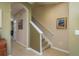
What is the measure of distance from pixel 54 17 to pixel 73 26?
0.32 metres

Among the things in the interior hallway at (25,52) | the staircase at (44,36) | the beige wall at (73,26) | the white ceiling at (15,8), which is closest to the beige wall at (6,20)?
the white ceiling at (15,8)

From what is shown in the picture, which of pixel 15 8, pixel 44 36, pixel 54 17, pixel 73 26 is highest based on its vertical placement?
pixel 15 8

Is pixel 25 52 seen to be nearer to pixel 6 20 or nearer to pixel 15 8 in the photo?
pixel 6 20

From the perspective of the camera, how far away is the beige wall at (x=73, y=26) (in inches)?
130

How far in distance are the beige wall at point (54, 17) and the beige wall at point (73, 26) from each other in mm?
65

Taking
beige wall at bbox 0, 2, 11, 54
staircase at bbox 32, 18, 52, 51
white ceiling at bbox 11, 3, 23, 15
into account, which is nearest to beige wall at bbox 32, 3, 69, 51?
staircase at bbox 32, 18, 52, 51

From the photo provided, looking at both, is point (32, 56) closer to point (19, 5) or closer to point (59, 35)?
point (59, 35)

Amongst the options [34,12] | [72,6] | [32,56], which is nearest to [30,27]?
[34,12]

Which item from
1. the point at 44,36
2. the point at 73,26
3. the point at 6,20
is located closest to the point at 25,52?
→ the point at 44,36

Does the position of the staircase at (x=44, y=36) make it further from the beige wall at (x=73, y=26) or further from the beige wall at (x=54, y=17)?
the beige wall at (x=73, y=26)

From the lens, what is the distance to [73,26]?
3.31 metres

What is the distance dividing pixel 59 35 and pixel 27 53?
559 mm

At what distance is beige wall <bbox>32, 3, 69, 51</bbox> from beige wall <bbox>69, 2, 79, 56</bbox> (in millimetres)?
65

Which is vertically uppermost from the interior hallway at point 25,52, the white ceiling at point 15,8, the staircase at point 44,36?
the white ceiling at point 15,8
